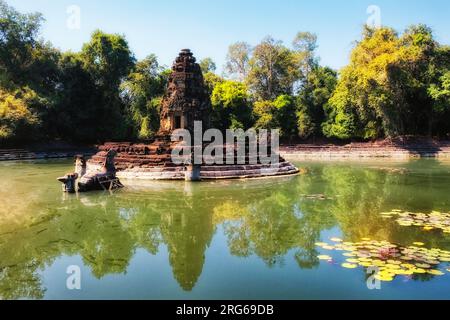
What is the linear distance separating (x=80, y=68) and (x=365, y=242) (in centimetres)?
3690

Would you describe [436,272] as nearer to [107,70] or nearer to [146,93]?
[146,93]

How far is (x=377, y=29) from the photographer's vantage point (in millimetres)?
35469

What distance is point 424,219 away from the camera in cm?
970

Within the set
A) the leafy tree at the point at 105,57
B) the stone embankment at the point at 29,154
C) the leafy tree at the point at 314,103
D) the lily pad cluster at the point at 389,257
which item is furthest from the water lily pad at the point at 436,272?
the leafy tree at the point at 105,57

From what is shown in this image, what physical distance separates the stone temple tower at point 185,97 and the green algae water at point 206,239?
8.67 metres

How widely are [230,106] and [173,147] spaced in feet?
69.8

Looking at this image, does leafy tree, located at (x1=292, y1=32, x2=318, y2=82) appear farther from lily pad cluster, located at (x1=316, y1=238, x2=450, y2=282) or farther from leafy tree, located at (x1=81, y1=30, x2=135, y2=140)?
lily pad cluster, located at (x1=316, y1=238, x2=450, y2=282)

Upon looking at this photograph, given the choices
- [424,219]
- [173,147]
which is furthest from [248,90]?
[424,219]

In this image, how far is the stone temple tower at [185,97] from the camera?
2344 cm

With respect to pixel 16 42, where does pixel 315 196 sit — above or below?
below

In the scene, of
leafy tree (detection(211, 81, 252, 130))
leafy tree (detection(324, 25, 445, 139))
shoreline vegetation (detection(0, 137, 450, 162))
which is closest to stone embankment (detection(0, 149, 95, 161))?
shoreline vegetation (detection(0, 137, 450, 162))

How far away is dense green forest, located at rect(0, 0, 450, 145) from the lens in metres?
33.4

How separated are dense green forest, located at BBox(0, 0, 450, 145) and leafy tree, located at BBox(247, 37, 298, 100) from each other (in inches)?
4.4
